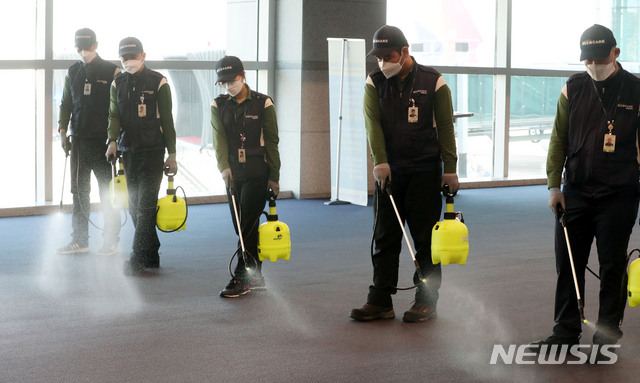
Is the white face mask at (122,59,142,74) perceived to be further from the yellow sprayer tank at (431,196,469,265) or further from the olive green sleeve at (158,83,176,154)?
the yellow sprayer tank at (431,196,469,265)

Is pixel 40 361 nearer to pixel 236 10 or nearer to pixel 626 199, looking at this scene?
pixel 626 199

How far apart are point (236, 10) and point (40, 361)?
24.6 ft

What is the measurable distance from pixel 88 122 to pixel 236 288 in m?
2.07

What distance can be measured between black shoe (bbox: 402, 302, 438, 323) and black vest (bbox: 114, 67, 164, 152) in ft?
7.75

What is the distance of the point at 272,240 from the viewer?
5375 millimetres

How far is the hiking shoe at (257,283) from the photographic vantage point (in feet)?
19.0

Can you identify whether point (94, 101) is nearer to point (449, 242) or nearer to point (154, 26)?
point (449, 242)

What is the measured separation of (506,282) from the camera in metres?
6.17

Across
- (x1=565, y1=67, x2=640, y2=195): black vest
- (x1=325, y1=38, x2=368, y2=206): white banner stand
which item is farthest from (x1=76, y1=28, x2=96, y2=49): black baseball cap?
(x1=565, y1=67, x2=640, y2=195): black vest

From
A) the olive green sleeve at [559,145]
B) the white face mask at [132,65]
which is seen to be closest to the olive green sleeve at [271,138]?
the white face mask at [132,65]

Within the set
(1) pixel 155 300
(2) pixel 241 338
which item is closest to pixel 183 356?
(2) pixel 241 338

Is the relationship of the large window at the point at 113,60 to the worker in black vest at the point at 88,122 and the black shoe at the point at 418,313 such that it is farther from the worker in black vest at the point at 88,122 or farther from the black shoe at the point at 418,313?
the black shoe at the point at 418,313

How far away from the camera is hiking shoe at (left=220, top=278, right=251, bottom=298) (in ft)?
18.5

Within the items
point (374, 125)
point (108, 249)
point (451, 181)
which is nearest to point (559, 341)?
point (451, 181)
